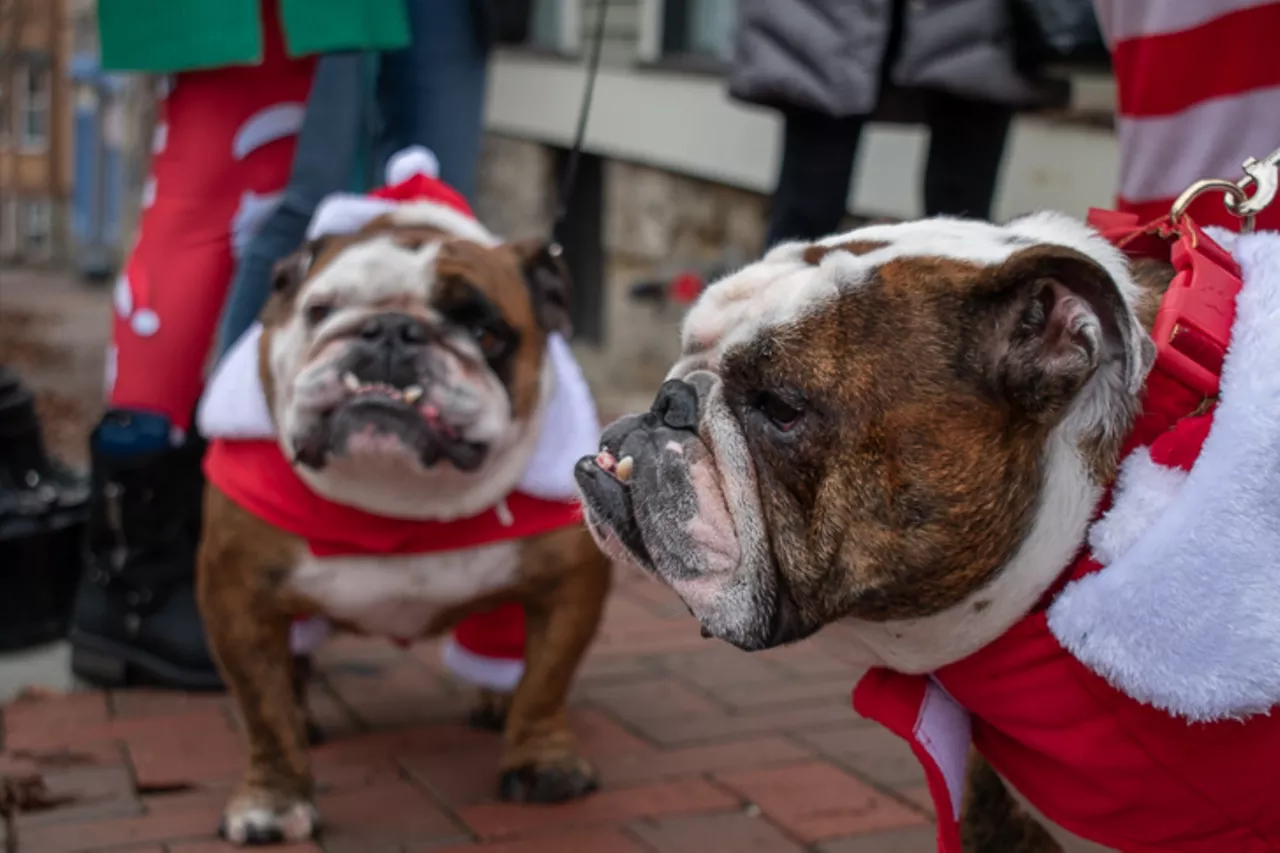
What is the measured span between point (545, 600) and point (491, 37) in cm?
135

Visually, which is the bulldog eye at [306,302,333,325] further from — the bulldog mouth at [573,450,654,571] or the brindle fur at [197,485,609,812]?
the bulldog mouth at [573,450,654,571]

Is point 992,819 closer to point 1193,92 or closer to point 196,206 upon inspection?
point 1193,92

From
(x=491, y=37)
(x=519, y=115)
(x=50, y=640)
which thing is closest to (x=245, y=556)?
(x=50, y=640)

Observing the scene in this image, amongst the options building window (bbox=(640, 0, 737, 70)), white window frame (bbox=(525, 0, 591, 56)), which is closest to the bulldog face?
building window (bbox=(640, 0, 737, 70))

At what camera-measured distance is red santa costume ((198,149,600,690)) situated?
2.74 metres

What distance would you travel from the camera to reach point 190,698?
3357mm

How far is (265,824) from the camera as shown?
2623mm

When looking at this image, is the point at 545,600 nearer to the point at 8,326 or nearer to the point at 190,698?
the point at 190,698

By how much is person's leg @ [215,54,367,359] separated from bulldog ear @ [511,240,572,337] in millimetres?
539

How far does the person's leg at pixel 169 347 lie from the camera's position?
10.8ft

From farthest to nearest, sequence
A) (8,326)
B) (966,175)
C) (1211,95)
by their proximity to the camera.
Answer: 1. (8,326)
2. (966,175)
3. (1211,95)

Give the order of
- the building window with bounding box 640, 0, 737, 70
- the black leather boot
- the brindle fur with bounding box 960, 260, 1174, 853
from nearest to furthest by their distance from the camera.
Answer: the brindle fur with bounding box 960, 260, 1174, 853 → the black leather boot → the building window with bounding box 640, 0, 737, 70

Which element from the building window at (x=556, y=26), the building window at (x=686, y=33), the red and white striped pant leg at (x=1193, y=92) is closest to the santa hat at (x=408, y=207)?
the red and white striped pant leg at (x=1193, y=92)

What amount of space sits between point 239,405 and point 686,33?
15.8 ft
